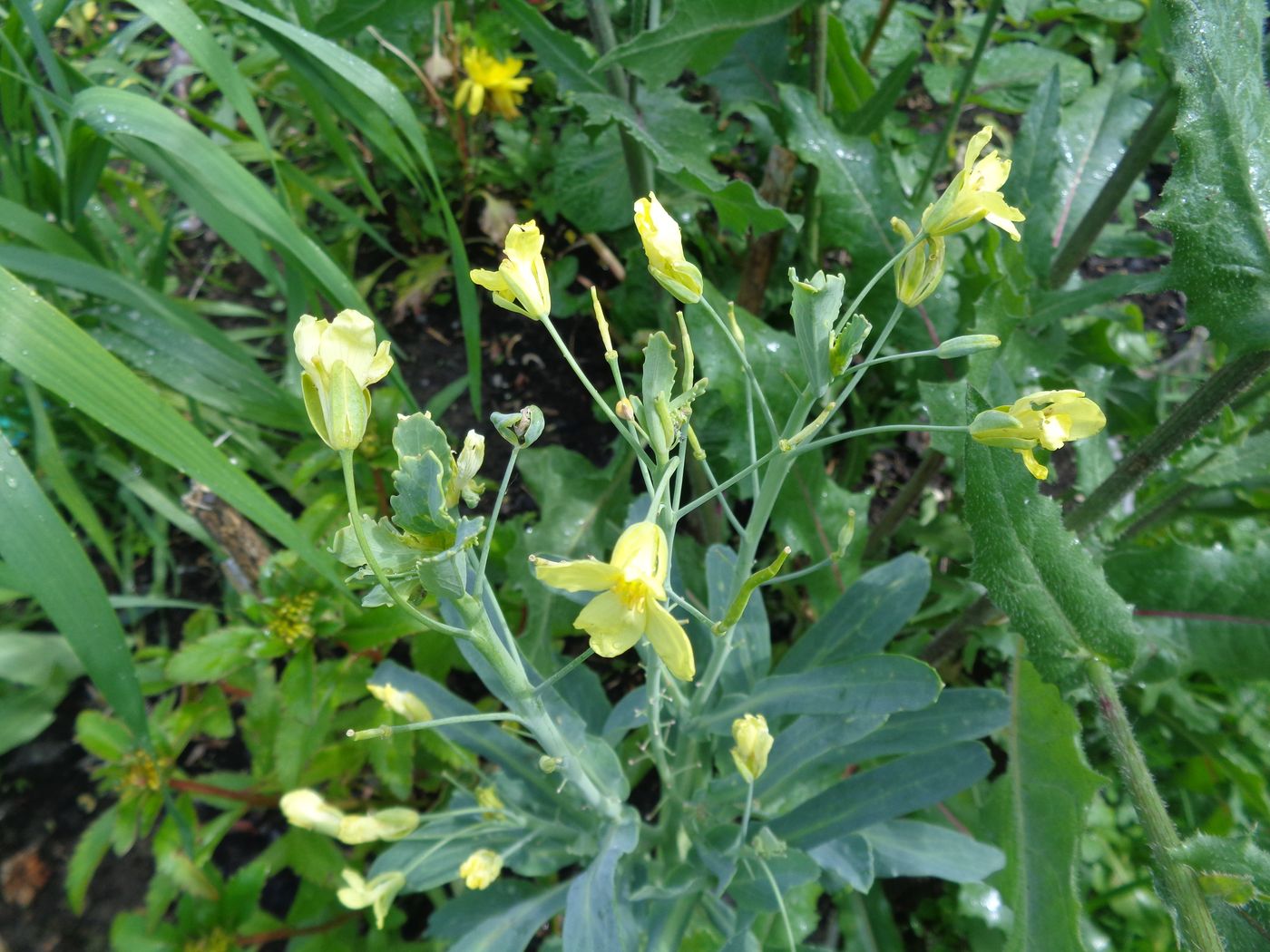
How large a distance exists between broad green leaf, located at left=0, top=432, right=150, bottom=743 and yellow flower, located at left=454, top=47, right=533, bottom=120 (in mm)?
1479

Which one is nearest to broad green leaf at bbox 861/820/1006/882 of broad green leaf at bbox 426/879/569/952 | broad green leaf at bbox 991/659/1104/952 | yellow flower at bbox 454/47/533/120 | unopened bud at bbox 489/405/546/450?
broad green leaf at bbox 991/659/1104/952

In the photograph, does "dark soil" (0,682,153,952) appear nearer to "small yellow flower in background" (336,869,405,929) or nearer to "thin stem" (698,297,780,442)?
"small yellow flower in background" (336,869,405,929)

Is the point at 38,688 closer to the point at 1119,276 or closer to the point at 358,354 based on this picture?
the point at 358,354

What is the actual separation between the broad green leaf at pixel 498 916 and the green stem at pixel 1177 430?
37.1 inches

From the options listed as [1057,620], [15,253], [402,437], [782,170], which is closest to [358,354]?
[402,437]

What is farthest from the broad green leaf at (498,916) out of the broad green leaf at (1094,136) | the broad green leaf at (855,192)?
the broad green leaf at (1094,136)

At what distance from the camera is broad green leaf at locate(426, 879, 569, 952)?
1.10 metres

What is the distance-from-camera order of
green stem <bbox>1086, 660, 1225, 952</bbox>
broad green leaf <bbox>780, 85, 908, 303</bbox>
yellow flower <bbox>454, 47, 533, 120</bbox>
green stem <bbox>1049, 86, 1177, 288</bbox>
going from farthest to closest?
yellow flower <bbox>454, 47, 533, 120</bbox> < broad green leaf <bbox>780, 85, 908, 303</bbox> < green stem <bbox>1049, 86, 1177, 288</bbox> < green stem <bbox>1086, 660, 1225, 952</bbox>

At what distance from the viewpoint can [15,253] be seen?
1.27m

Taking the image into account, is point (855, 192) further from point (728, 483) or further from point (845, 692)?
point (728, 483)

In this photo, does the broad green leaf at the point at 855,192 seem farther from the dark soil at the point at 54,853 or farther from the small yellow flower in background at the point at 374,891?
the dark soil at the point at 54,853

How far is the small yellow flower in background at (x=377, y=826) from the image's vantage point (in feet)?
3.08

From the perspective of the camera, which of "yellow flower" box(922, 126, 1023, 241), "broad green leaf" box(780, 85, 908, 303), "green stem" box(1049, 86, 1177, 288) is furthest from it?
"broad green leaf" box(780, 85, 908, 303)

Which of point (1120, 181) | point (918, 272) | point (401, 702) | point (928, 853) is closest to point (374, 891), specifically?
point (401, 702)
